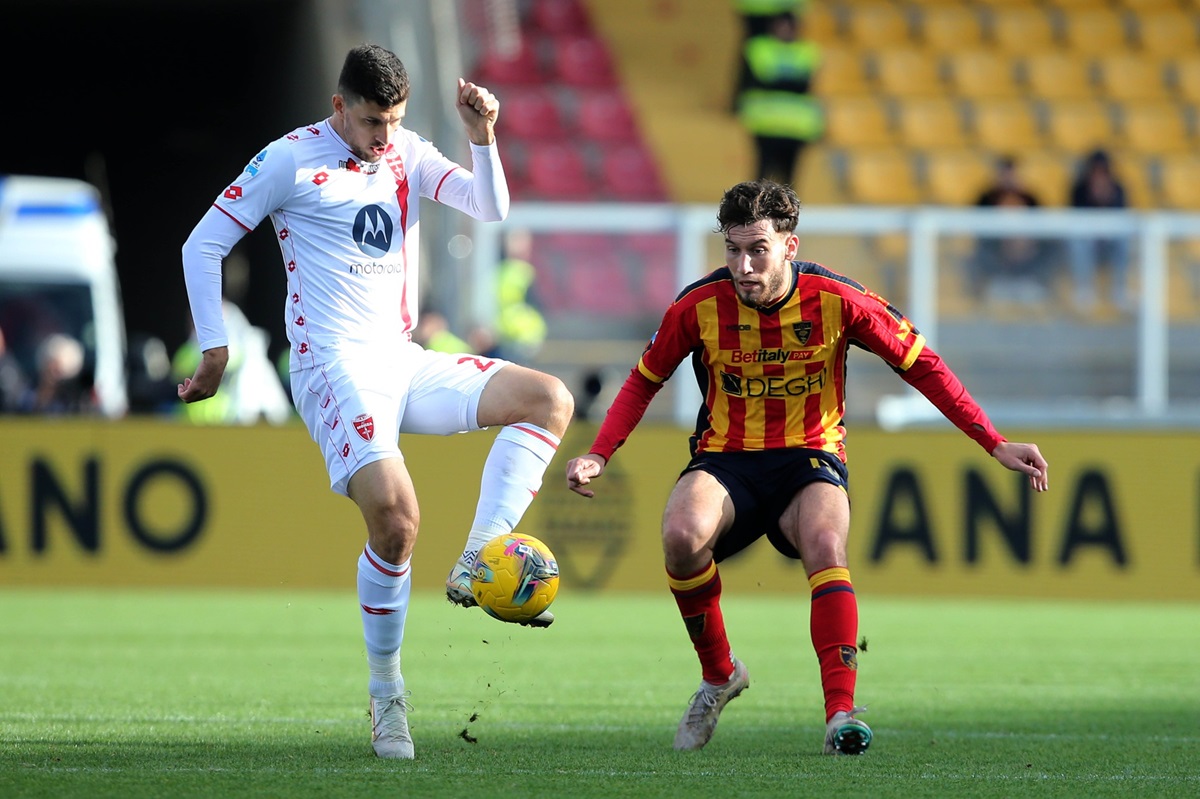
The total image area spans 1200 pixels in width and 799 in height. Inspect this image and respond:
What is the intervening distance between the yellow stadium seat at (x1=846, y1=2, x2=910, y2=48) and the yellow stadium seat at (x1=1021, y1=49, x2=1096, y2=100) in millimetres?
1496

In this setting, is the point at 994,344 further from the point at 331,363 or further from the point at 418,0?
the point at 331,363

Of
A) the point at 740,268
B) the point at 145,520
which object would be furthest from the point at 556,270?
the point at 740,268

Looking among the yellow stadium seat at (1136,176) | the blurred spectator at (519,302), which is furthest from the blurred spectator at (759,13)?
the blurred spectator at (519,302)

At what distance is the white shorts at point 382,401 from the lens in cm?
564

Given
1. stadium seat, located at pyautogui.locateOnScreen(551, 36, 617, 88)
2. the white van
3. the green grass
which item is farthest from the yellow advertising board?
stadium seat, located at pyautogui.locateOnScreen(551, 36, 617, 88)

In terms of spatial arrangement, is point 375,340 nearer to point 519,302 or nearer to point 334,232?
point 334,232

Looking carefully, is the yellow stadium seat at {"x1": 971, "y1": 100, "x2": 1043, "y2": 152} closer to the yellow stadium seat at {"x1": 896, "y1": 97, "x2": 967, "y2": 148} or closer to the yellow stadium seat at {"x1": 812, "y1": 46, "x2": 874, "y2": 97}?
the yellow stadium seat at {"x1": 896, "y1": 97, "x2": 967, "y2": 148}

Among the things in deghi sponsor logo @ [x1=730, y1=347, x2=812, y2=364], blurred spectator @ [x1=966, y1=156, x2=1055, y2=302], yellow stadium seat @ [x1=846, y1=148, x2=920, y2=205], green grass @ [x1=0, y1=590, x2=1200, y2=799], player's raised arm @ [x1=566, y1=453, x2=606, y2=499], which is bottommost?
green grass @ [x1=0, y1=590, x2=1200, y2=799]

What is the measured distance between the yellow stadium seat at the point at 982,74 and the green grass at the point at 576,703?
9656 mm

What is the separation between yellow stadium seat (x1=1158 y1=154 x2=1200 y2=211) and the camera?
62.5 ft

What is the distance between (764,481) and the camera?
6059mm

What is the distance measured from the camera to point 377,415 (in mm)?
5648

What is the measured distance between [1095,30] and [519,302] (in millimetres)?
10572

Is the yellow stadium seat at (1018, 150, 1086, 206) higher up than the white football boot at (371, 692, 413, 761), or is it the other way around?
the yellow stadium seat at (1018, 150, 1086, 206)
